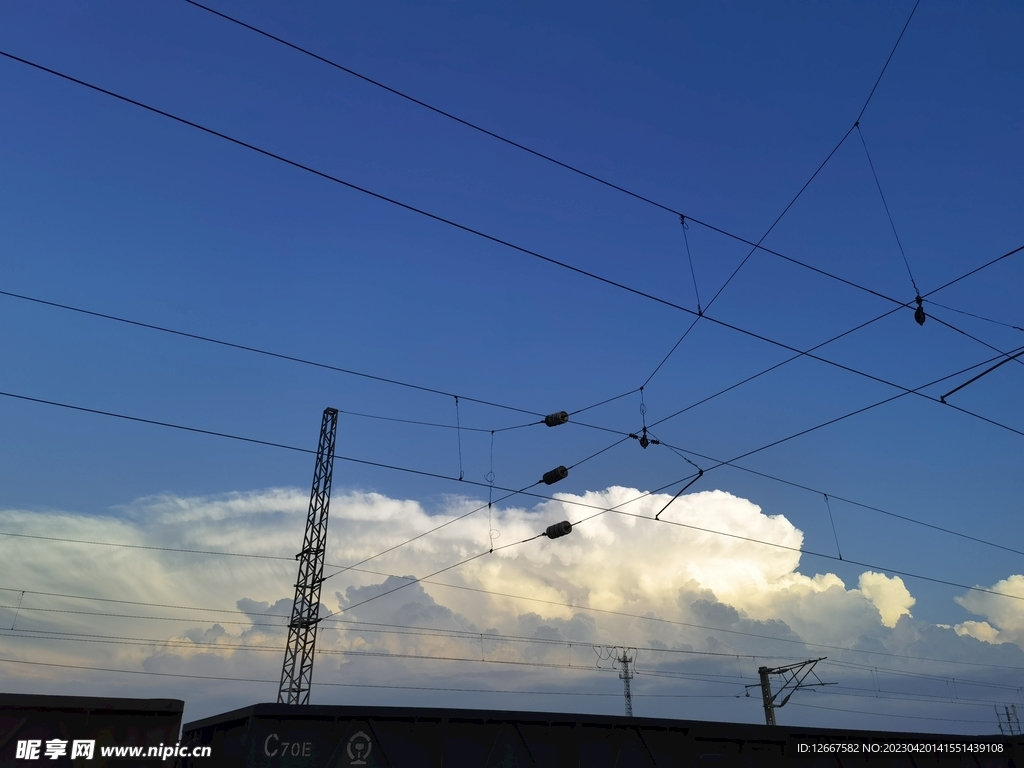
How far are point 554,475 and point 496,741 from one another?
20.0 feet

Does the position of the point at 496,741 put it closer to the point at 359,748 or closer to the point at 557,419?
the point at 359,748

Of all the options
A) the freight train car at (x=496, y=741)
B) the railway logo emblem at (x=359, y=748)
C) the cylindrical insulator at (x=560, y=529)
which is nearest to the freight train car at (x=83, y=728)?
the freight train car at (x=496, y=741)

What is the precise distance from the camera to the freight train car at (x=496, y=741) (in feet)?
48.2

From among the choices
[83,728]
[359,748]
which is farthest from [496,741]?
[83,728]

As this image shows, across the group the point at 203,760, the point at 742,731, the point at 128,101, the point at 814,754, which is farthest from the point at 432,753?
the point at 128,101

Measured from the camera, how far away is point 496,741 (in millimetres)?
16359

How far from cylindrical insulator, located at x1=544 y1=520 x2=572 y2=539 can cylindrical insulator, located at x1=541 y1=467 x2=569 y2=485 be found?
1601 mm

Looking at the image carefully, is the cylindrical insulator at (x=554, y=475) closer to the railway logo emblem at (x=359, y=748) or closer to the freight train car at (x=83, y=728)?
the railway logo emblem at (x=359, y=748)

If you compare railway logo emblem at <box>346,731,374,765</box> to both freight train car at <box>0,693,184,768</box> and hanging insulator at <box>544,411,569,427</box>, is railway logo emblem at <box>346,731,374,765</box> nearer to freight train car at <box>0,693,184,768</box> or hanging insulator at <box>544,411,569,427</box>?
freight train car at <box>0,693,184,768</box>

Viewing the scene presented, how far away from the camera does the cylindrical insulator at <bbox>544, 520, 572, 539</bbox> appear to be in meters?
19.2

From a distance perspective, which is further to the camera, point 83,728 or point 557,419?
point 557,419

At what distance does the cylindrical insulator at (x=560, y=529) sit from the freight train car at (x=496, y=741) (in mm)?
4376

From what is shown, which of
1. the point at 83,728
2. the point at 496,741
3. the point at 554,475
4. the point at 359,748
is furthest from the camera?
the point at 554,475

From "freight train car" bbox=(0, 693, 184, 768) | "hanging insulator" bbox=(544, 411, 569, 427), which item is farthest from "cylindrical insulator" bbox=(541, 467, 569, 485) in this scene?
"freight train car" bbox=(0, 693, 184, 768)
